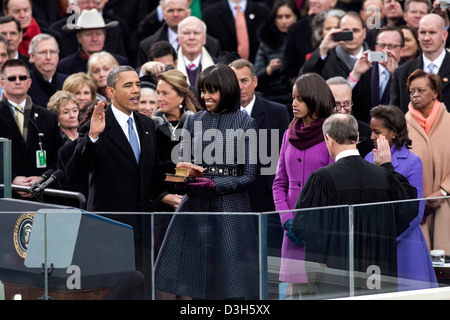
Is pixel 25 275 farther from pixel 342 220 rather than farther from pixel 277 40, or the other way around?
pixel 277 40

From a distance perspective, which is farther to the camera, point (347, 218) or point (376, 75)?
point (376, 75)

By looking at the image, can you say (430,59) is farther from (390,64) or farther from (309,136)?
(309,136)

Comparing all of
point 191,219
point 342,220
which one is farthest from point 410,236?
point 191,219

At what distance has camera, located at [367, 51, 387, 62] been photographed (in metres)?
9.62

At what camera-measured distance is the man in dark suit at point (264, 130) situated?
8.12 m

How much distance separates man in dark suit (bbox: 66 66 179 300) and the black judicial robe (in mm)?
1488

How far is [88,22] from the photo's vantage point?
11.3 metres

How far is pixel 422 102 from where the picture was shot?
8.43 meters

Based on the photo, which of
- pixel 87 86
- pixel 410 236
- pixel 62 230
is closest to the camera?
pixel 62 230

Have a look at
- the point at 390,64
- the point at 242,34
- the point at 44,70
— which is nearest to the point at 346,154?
the point at 390,64

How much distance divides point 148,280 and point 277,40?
6.12m

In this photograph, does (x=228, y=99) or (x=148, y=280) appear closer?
(x=148, y=280)

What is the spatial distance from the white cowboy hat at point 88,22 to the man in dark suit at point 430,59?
361 centimetres

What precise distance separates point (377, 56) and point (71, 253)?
4683 mm
